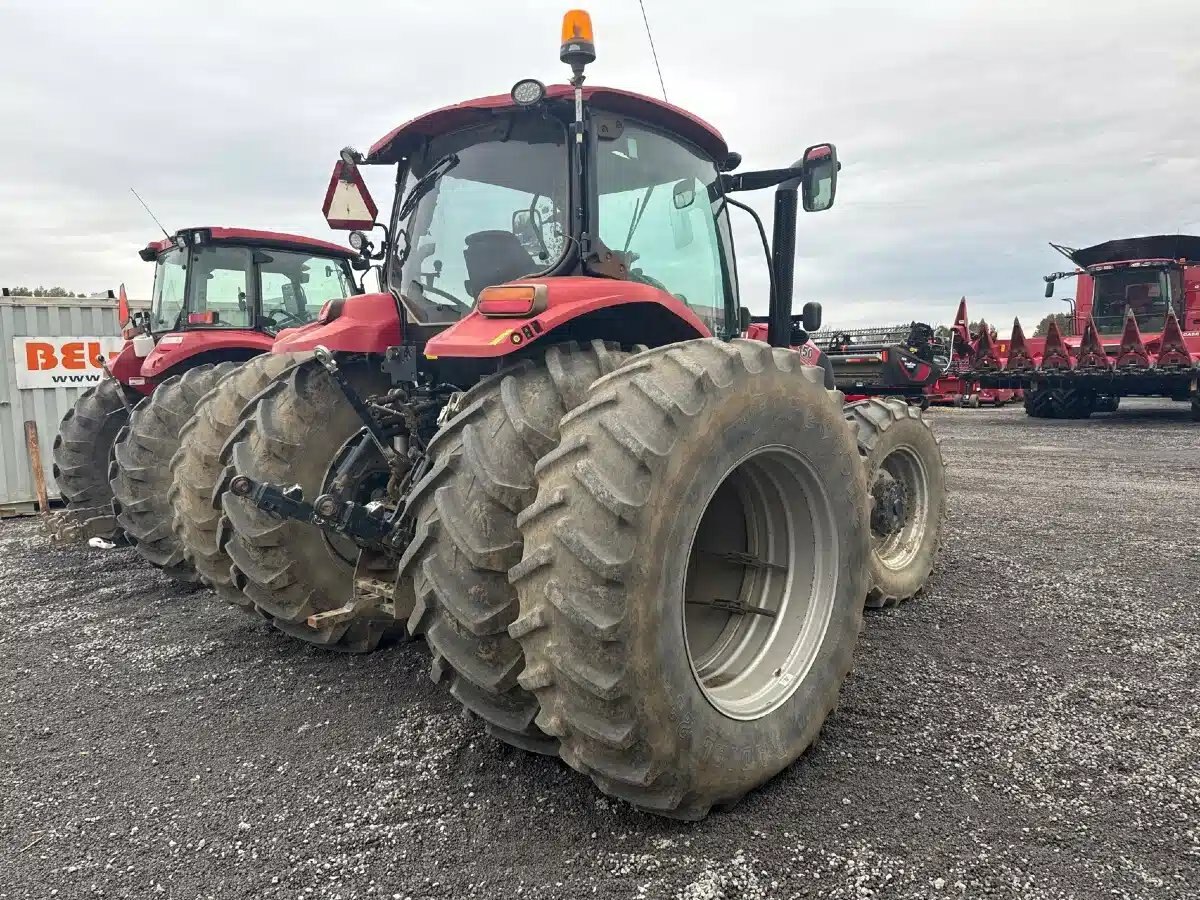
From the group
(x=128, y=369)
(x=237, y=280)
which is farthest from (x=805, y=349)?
(x=128, y=369)

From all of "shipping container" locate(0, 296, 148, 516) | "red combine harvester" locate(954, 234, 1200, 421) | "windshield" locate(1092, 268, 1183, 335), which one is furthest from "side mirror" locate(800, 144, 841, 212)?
"windshield" locate(1092, 268, 1183, 335)

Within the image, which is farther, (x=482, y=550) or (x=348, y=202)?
(x=348, y=202)

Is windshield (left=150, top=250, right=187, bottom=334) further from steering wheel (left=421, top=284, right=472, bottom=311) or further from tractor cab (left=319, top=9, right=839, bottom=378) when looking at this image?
steering wheel (left=421, top=284, right=472, bottom=311)

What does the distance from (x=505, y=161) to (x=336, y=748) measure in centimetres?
228

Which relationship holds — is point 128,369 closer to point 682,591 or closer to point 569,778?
point 569,778

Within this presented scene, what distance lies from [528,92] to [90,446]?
18.5ft

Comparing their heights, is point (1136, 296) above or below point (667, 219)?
above

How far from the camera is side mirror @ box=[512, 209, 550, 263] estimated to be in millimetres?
3014

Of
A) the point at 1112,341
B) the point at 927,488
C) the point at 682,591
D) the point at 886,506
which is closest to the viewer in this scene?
the point at 682,591

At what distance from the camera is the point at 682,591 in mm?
2115

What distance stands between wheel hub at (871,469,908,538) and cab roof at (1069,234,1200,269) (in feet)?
49.4

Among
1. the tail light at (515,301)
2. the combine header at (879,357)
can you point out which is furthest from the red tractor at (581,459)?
the combine header at (879,357)

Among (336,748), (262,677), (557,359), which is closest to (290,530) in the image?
(262,677)

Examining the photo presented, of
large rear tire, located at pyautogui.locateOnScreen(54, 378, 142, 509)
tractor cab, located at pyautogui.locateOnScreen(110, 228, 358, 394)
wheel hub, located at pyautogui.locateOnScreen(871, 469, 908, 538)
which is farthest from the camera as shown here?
large rear tire, located at pyautogui.locateOnScreen(54, 378, 142, 509)
